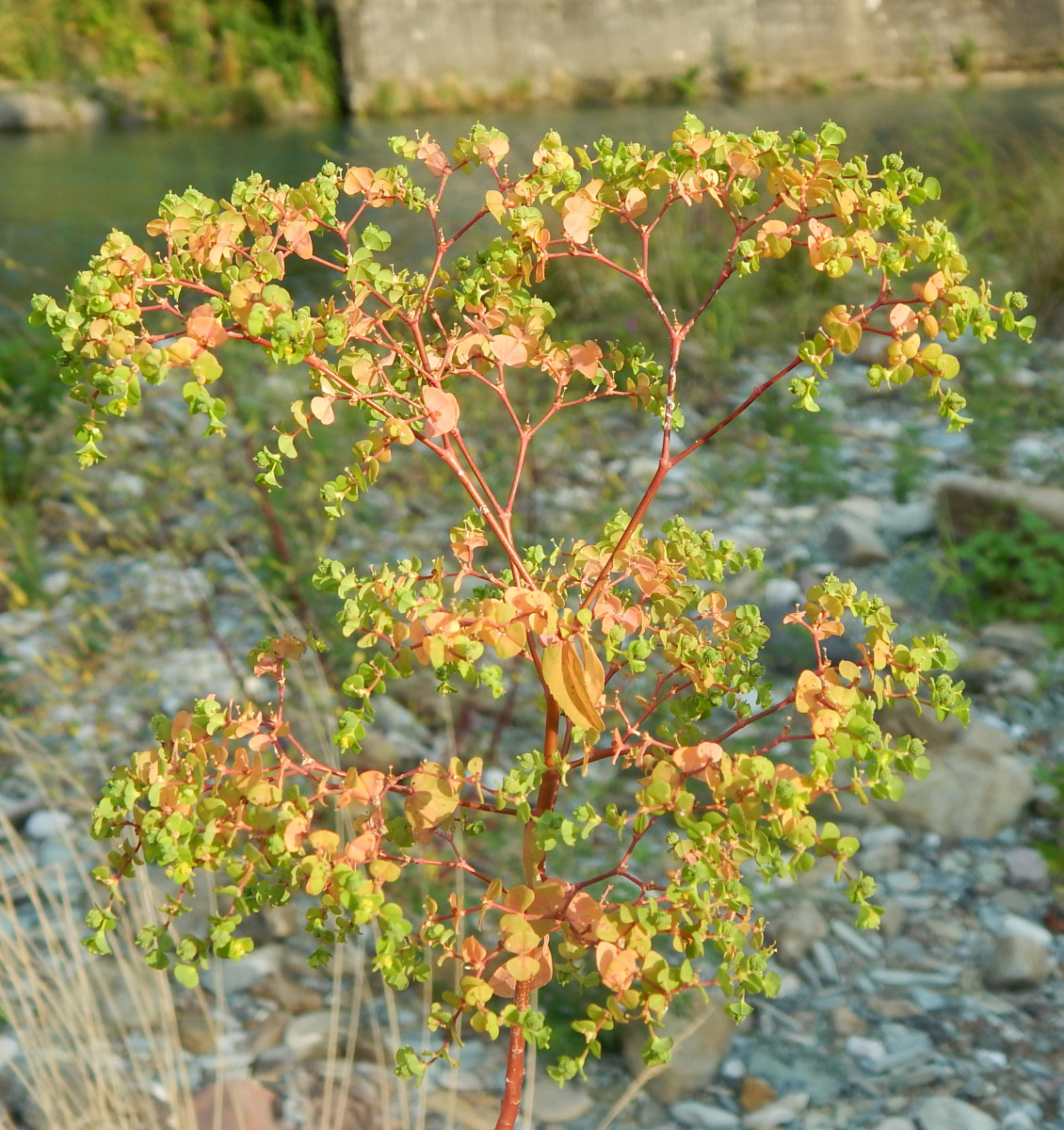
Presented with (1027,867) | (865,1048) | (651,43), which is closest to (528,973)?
(865,1048)

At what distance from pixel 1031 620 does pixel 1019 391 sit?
139cm

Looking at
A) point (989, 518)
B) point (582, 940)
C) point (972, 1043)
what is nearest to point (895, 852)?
point (972, 1043)

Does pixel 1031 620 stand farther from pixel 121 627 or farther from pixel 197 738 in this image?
pixel 197 738

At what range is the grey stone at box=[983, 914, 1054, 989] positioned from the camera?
1.95 meters

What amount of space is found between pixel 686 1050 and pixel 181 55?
38.3 feet

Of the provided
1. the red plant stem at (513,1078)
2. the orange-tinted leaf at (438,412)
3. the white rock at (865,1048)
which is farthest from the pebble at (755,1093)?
the orange-tinted leaf at (438,412)

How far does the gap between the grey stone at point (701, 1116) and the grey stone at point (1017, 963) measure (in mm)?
494

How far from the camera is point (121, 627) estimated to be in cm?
298

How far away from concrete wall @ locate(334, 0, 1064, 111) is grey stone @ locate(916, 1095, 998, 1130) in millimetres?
10938

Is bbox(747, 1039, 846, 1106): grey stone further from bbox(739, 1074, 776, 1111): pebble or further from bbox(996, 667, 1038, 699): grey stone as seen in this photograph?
bbox(996, 667, 1038, 699): grey stone

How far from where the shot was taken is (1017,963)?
1.96 meters

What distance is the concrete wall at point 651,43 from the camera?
11367 mm

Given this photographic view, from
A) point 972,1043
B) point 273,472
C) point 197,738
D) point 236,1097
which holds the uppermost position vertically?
point 273,472

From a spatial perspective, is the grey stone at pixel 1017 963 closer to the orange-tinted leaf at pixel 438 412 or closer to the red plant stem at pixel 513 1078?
the red plant stem at pixel 513 1078
